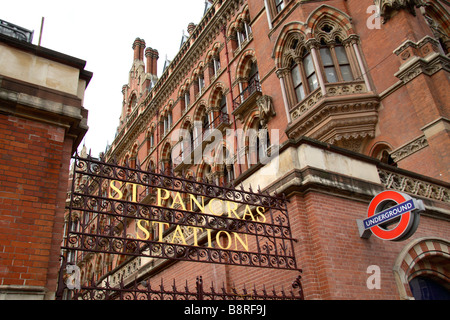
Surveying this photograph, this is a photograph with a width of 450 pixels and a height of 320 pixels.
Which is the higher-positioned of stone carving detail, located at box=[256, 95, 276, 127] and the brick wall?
stone carving detail, located at box=[256, 95, 276, 127]

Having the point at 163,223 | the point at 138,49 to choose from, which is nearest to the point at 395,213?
the point at 163,223

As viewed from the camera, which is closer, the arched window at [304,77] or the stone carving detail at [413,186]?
the stone carving detail at [413,186]

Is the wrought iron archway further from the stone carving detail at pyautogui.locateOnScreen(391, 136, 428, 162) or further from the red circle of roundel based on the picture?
the stone carving detail at pyautogui.locateOnScreen(391, 136, 428, 162)

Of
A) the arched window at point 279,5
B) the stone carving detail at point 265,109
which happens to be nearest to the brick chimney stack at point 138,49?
the arched window at point 279,5

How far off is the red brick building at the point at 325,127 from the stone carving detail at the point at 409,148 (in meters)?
0.03

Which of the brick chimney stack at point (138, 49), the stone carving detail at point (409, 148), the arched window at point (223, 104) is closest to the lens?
the stone carving detail at point (409, 148)

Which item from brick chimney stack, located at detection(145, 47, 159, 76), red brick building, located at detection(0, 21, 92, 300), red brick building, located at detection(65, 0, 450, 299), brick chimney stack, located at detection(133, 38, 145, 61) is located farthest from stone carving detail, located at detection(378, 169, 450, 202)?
brick chimney stack, located at detection(133, 38, 145, 61)

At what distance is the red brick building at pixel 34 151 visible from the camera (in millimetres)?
4750

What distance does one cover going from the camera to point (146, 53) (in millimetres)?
39625

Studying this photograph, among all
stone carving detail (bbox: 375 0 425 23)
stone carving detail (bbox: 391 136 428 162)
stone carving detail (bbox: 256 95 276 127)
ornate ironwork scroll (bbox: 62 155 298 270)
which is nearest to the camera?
ornate ironwork scroll (bbox: 62 155 298 270)

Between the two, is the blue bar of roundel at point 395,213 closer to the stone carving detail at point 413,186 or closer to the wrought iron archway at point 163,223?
the wrought iron archway at point 163,223

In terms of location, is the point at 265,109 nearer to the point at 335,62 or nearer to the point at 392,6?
the point at 335,62

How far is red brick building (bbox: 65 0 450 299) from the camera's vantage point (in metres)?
8.25

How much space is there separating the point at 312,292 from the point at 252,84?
14.2 meters
